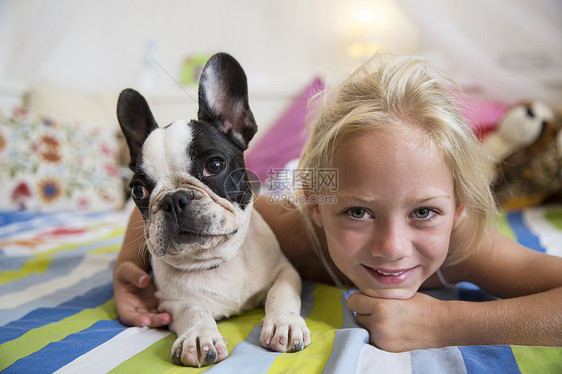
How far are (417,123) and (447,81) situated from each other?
7.1 inches

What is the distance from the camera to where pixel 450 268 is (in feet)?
3.00

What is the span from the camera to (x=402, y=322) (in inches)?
27.4

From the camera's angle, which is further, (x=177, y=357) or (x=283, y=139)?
(x=283, y=139)

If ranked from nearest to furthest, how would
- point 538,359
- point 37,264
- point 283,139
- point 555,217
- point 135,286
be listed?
1. point 538,359
2. point 135,286
3. point 37,264
4. point 555,217
5. point 283,139

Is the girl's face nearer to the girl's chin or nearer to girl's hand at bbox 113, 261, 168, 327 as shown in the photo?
the girl's chin

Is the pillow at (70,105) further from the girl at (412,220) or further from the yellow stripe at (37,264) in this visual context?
the girl at (412,220)

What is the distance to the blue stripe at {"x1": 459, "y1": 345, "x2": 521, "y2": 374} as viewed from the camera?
0.59m

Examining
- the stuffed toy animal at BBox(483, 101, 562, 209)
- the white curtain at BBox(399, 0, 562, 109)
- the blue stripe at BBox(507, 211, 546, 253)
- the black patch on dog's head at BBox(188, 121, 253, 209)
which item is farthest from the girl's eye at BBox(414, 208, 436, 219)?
the white curtain at BBox(399, 0, 562, 109)

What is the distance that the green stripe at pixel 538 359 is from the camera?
58 centimetres

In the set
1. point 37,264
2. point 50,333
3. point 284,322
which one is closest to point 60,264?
point 37,264

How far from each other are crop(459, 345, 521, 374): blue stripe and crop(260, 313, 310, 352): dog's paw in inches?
9.6

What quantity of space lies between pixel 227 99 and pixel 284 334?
48cm

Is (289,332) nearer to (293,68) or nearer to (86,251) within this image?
(86,251)

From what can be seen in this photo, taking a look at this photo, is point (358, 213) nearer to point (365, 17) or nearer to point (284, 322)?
point (284, 322)
